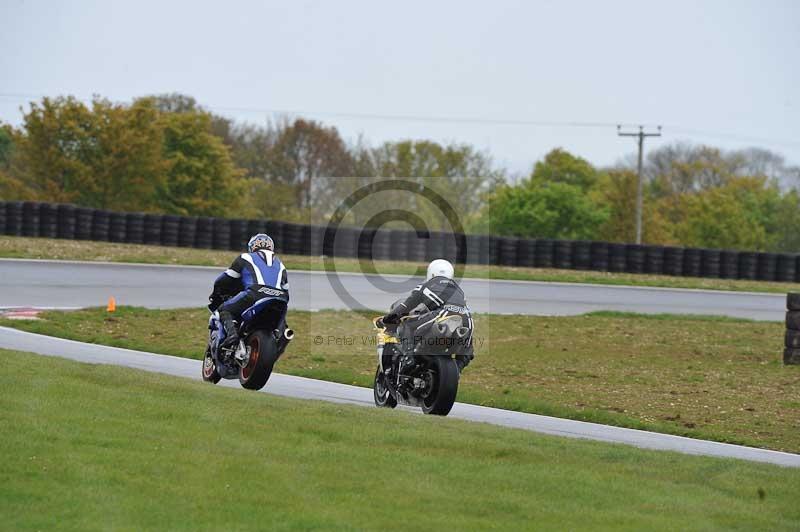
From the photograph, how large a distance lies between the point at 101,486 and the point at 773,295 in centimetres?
3209

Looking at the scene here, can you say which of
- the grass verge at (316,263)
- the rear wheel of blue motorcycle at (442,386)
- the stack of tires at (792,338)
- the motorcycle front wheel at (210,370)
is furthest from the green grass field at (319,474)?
the grass verge at (316,263)

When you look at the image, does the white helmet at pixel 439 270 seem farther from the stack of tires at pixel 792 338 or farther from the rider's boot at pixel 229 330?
the stack of tires at pixel 792 338

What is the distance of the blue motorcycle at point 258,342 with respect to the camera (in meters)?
12.9

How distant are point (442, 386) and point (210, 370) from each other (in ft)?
10.6

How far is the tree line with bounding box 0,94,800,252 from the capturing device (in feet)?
197

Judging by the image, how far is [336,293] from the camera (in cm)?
2866

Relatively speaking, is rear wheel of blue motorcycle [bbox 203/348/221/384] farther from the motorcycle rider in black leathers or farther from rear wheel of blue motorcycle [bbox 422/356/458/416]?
rear wheel of blue motorcycle [bbox 422/356/458/416]

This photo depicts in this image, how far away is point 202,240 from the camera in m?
36.6

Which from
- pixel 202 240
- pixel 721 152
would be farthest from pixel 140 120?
pixel 721 152

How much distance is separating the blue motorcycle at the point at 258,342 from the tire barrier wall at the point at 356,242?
22674mm

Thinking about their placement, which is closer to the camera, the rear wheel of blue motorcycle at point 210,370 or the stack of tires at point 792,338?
the rear wheel of blue motorcycle at point 210,370

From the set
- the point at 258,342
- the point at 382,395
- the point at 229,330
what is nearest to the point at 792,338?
the point at 382,395

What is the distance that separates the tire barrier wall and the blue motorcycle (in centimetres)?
2267

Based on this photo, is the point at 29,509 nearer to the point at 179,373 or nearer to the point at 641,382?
the point at 179,373
